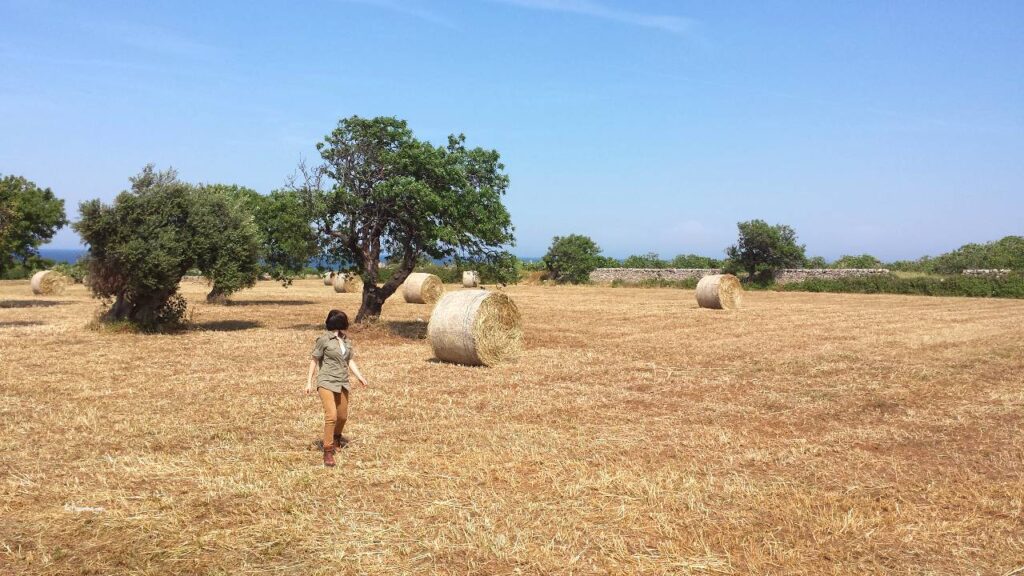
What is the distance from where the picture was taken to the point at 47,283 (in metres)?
40.8

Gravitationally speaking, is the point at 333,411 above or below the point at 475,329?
below

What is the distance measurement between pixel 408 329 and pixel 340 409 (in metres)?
14.4

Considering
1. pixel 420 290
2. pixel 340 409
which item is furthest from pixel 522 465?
pixel 420 290

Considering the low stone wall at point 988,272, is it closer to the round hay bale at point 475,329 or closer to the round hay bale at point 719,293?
the round hay bale at point 719,293

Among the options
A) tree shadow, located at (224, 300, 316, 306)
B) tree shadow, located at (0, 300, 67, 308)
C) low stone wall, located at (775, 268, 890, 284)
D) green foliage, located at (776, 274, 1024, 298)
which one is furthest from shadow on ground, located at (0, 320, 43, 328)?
low stone wall, located at (775, 268, 890, 284)

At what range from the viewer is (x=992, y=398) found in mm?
12484

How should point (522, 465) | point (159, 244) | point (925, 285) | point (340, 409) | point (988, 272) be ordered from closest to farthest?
point (522, 465) < point (340, 409) < point (159, 244) < point (925, 285) < point (988, 272)

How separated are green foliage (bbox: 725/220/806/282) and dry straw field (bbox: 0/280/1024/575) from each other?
34323 mm

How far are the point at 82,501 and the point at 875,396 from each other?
1153cm

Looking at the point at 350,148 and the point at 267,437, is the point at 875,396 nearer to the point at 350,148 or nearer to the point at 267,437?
the point at 267,437

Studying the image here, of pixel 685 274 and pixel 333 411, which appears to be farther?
pixel 685 274

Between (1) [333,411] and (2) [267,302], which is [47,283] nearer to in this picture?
(2) [267,302]

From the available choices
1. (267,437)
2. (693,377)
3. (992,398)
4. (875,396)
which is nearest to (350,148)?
(693,377)

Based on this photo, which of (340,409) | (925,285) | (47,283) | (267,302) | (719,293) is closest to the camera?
(340,409)
